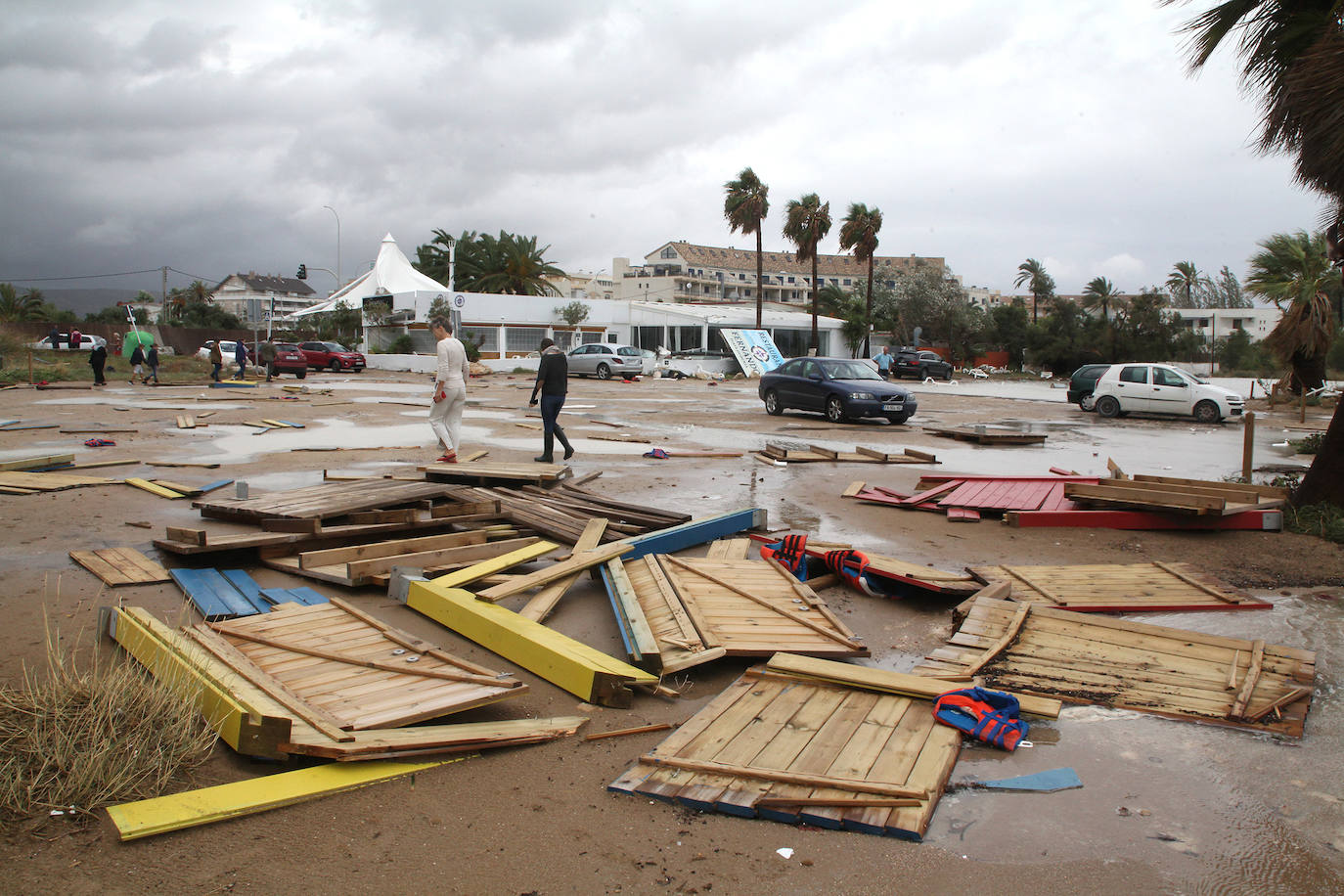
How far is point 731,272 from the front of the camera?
10569 cm

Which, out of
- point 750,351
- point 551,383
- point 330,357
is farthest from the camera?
point 750,351

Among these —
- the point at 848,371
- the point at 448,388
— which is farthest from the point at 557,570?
the point at 848,371

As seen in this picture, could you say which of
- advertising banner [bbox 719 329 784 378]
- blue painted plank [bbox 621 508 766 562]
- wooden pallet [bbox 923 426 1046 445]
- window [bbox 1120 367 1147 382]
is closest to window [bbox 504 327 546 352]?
advertising banner [bbox 719 329 784 378]

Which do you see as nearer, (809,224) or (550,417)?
(550,417)

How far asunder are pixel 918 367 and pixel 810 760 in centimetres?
4305

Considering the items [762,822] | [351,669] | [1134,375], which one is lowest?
[762,822]

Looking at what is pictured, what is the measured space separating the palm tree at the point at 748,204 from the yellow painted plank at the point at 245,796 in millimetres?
47885

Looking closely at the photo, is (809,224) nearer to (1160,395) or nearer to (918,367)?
(918,367)

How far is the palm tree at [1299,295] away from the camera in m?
23.2

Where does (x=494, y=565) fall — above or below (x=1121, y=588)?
above

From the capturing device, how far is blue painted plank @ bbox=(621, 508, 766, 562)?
708cm

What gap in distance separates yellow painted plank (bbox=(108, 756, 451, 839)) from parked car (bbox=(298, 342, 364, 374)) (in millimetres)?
42057

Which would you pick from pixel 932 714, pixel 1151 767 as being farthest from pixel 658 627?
pixel 1151 767

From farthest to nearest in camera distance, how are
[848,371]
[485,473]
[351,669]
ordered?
[848,371] < [485,473] < [351,669]
